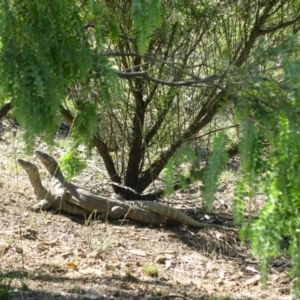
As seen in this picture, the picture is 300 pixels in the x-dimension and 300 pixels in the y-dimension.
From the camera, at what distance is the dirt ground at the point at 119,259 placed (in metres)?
5.96

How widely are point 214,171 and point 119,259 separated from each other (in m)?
4.06

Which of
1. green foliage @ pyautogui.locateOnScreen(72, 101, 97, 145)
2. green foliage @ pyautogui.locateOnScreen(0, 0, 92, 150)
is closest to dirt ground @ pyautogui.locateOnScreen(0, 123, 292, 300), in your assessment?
green foliage @ pyautogui.locateOnScreen(72, 101, 97, 145)

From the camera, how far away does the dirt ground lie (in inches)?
235

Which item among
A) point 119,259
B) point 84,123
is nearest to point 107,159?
point 119,259

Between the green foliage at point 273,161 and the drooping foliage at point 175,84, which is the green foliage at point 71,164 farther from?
the green foliage at point 273,161

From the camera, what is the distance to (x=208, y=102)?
308 inches

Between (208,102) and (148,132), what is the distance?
0.91 metres

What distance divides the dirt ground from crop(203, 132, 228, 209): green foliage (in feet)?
9.23

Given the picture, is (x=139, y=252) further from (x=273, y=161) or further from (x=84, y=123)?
(x=273, y=161)

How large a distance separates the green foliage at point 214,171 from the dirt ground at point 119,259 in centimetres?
281

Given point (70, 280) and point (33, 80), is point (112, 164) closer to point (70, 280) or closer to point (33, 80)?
point (70, 280)

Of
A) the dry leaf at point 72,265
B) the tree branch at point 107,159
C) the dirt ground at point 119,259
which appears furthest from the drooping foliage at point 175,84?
the tree branch at point 107,159

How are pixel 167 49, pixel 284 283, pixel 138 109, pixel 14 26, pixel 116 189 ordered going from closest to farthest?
pixel 14 26 → pixel 284 283 → pixel 167 49 → pixel 138 109 → pixel 116 189

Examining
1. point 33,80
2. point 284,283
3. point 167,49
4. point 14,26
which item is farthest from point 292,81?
point 167,49
